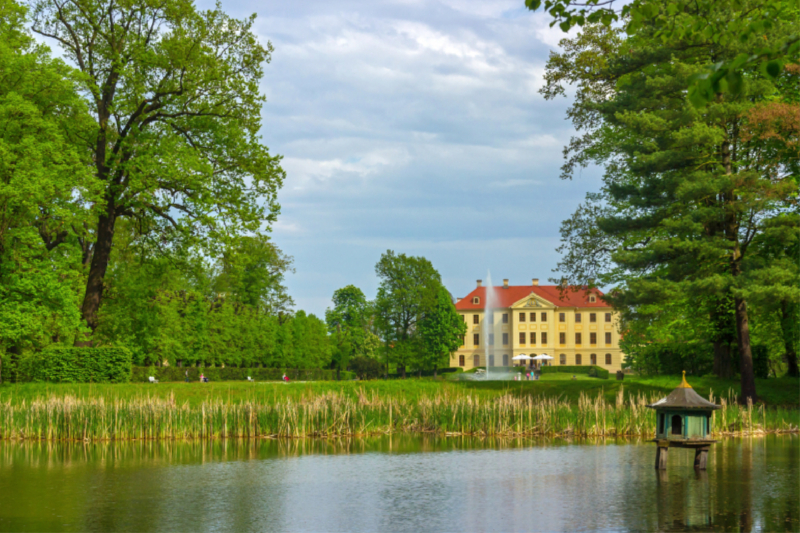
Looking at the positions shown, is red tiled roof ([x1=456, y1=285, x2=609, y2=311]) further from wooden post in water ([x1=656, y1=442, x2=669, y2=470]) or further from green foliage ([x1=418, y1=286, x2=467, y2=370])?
wooden post in water ([x1=656, y1=442, x2=669, y2=470])

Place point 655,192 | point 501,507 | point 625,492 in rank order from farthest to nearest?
1. point 655,192
2. point 625,492
3. point 501,507

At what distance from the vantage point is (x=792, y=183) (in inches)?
974

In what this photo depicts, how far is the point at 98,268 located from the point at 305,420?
45.0 feet

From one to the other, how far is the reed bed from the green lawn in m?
2.39

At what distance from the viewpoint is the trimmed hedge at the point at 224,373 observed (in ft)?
127

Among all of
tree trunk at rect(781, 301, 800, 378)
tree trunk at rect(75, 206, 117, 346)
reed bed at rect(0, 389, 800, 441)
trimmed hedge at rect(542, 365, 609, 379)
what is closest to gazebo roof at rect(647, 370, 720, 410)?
reed bed at rect(0, 389, 800, 441)

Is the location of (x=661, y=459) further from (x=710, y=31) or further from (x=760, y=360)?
(x=760, y=360)

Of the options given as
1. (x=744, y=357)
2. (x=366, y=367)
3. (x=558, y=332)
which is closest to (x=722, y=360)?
(x=744, y=357)

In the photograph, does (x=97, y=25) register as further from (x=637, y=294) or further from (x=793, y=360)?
(x=793, y=360)

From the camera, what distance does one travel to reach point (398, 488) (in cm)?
1279

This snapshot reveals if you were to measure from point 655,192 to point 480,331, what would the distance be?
243 feet

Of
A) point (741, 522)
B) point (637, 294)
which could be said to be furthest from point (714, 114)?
point (741, 522)

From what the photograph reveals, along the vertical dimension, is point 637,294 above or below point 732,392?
above

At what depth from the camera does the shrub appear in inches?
2736
